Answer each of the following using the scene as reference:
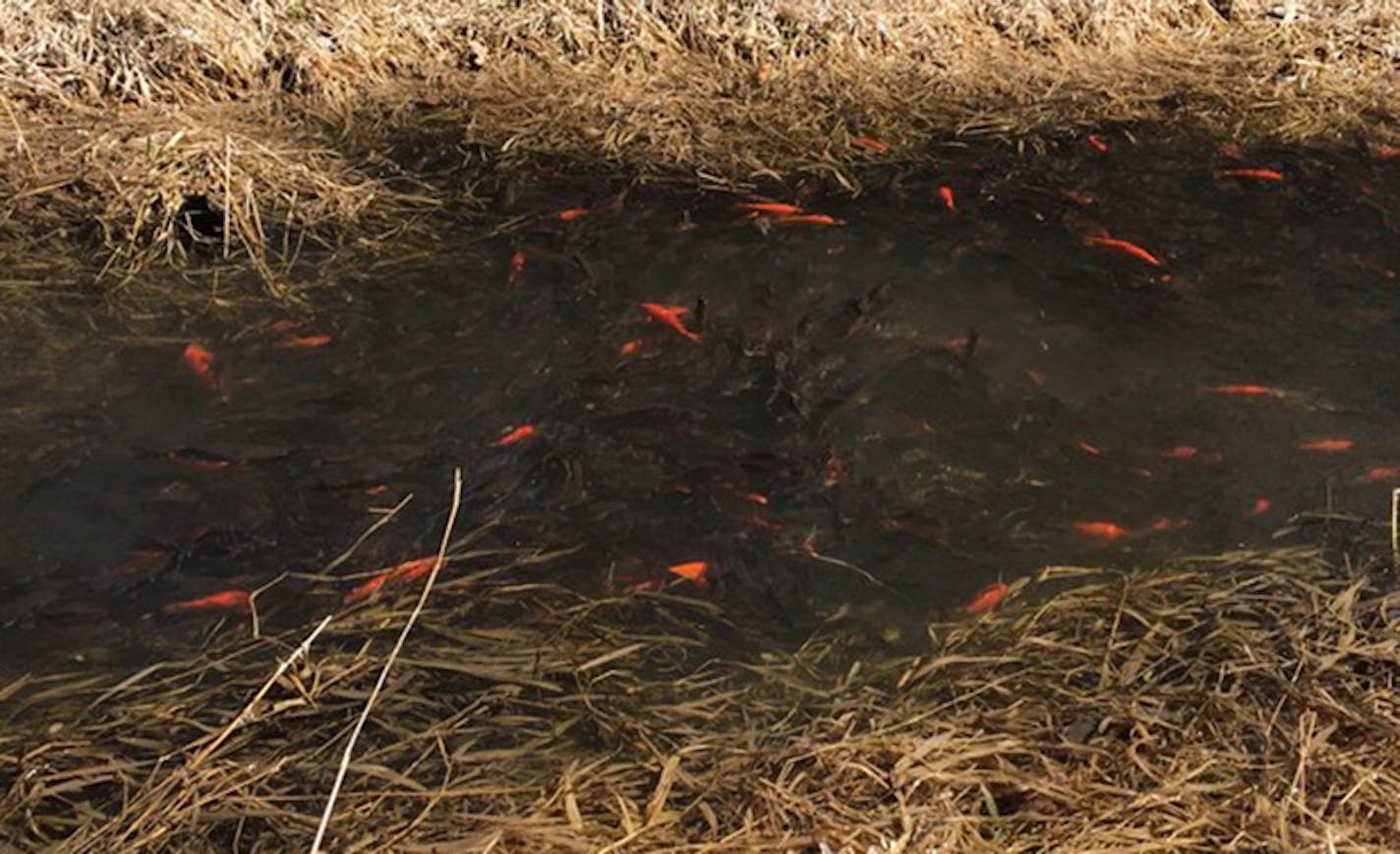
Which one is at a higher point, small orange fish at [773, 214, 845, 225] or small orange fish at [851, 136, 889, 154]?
small orange fish at [851, 136, 889, 154]

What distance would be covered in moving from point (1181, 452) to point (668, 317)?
1.87 metres

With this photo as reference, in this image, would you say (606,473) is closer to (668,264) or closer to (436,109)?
(668,264)

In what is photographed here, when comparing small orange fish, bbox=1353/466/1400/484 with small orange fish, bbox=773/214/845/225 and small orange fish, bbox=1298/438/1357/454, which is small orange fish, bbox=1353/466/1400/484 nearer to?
small orange fish, bbox=1298/438/1357/454

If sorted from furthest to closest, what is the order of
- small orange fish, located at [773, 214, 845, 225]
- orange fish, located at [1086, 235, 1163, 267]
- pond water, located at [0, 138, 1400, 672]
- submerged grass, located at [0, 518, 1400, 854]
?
small orange fish, located at [773, 214, 845, 225]
orange fish, located at [1086, 235, 1163, 267]
pond water, located at [0, 138, 1400, 672]
submerged grass, located at [0, 518, 1400, 854]

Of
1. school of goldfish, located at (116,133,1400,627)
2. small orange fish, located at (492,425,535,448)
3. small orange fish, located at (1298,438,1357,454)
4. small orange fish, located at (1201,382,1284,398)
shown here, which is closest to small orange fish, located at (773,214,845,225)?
school of goldfish, located at (116,133,1400,627)

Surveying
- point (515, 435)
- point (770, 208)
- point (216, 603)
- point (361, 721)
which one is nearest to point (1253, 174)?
point (770, 208)

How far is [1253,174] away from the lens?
6.64m

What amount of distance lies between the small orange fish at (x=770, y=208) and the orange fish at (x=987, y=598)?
2527mm

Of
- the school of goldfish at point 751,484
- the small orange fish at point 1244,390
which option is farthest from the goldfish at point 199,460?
the small orange fish at point 1244,390

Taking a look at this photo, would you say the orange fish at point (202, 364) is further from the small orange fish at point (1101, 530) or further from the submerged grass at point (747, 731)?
the small orange fish at point (1101, 530)

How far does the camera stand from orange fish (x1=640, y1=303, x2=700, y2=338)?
205 inches

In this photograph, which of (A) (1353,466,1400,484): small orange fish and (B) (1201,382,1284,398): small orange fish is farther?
(B) (1201,382,1284,398): small orange fish

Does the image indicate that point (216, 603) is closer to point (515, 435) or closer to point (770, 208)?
point (515, 435)

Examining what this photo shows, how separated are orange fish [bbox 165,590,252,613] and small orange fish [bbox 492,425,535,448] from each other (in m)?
0.98
